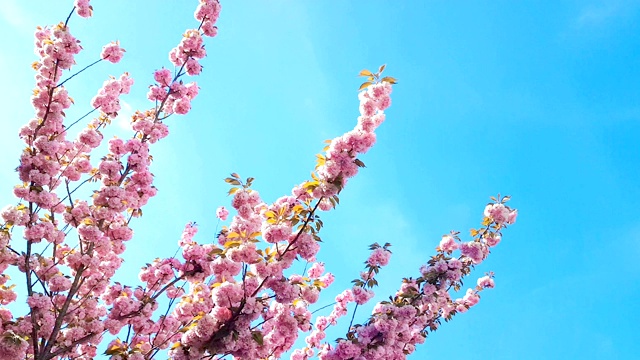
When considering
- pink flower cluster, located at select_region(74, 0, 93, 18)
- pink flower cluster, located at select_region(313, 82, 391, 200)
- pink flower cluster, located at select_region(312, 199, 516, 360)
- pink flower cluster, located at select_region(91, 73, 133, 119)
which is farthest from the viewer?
pink flower cluster, located at select_region(91, 73, 133, 119)

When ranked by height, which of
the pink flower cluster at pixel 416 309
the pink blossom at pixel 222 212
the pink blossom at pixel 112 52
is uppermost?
the pink blossom at pixel 112 52

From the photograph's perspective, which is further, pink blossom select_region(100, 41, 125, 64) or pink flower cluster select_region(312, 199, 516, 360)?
pink blossom select_region(100, 41, 125, 64)

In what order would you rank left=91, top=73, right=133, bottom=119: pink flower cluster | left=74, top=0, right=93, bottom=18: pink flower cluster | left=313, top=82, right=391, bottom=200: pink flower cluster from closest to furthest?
left=313, top=82, right=391, bottom=200: pink flower cluster
left=74, top=0, right=93, bottom=18: pink flower cluster
left=91, top=73, right=133, bottom=119: pink flower cluster

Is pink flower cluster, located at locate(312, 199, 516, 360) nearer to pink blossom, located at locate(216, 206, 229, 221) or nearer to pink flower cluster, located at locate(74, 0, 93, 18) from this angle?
pink blossom, located at locate(216, 206, 229, 221)

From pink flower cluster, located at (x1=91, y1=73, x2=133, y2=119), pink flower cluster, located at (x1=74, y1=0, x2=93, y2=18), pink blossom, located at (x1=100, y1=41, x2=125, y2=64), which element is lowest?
pink flower cluster, located at (x1=91, y1=73, x2=133, y2=119)

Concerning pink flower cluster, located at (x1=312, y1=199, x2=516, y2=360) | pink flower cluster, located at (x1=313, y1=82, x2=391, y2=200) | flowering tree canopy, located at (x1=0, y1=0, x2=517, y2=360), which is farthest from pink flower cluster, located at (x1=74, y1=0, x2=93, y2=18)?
pink flower cluster, located at (x1=312, y1=199, x2=516, y2=360)

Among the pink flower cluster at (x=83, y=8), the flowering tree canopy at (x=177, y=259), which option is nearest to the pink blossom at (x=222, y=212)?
the flowering tree canopy at (x=177, y=259)

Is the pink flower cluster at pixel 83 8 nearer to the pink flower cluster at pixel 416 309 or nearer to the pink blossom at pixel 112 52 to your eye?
the pink blossom at pixel 112 52

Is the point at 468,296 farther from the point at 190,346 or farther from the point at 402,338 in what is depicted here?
the point at 190,346

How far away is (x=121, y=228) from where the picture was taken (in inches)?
324

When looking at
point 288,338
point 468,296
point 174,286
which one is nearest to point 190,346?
point 288,338

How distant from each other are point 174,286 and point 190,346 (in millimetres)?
2580

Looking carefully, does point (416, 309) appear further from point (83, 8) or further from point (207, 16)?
point (83, 8)

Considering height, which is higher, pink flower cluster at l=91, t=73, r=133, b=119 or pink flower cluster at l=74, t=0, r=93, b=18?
pink flower cluster at l=74, t=0, r=93, b=18
